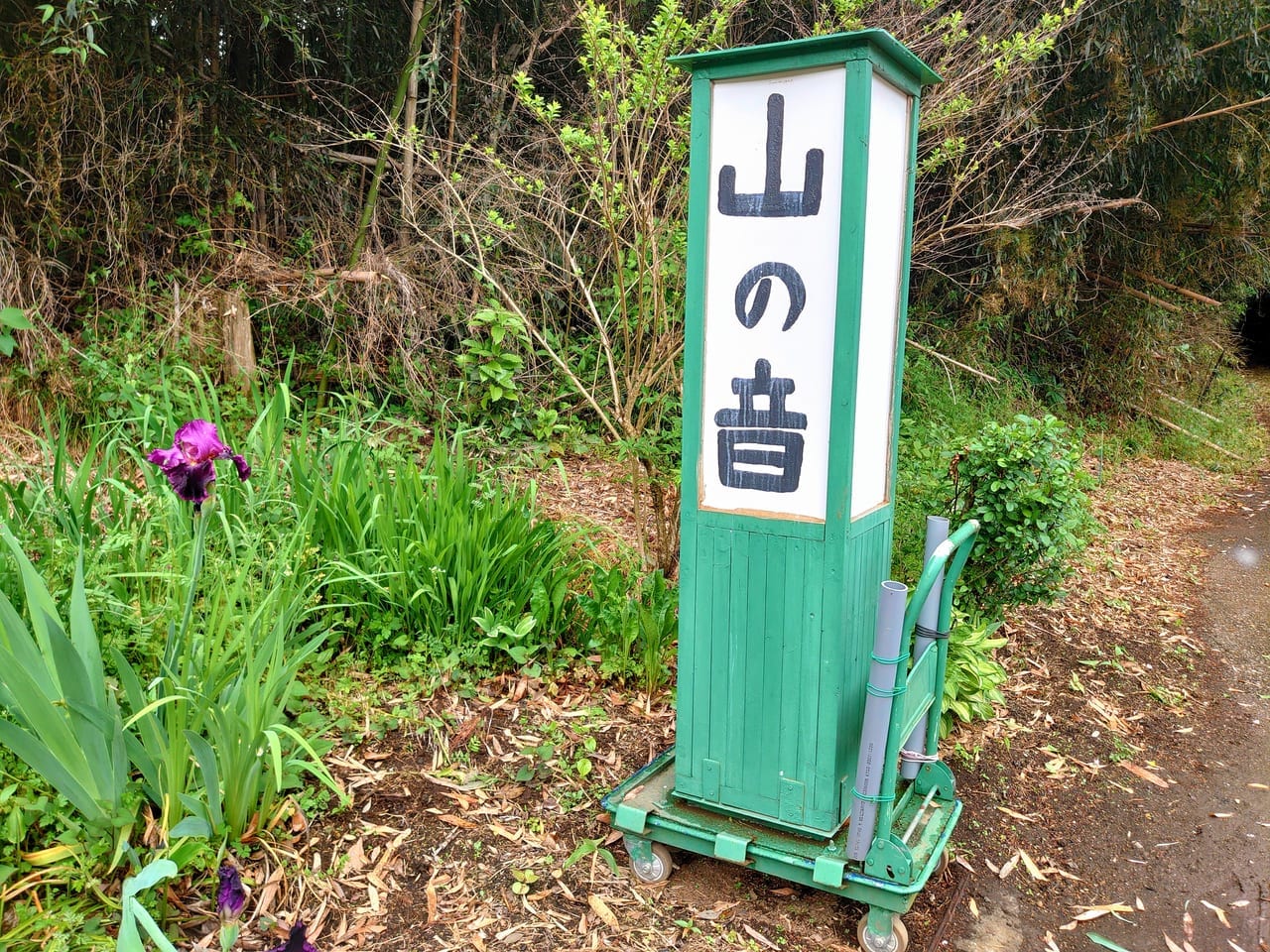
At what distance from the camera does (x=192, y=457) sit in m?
1.97

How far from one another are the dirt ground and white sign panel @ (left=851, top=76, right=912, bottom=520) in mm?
1194

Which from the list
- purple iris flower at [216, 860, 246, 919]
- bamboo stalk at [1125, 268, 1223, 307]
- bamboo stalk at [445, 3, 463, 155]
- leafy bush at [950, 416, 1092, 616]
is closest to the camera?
purple iris flower at [216, 860, 246, 919]

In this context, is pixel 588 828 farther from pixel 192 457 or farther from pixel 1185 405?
pixel 1185 405

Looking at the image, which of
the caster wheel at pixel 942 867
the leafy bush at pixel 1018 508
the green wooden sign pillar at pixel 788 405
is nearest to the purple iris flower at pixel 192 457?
the green wooden sign pillar at pixel 788 405

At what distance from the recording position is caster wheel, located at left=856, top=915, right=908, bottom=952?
2250mm

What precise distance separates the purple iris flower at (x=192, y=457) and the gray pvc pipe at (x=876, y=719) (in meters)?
1.57

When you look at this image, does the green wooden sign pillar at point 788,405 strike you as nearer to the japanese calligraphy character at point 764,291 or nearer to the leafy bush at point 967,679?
the japanese calligraphy character at point 764,291

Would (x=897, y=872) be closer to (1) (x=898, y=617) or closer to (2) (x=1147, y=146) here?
(1) (x=898, y=617)

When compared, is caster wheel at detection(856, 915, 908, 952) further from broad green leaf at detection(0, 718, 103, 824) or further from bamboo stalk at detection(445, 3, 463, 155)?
bamboo stalk at detection(445, 3, 463, 155)

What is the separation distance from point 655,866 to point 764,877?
0.33 m

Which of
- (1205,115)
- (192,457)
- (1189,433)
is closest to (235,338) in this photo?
(192,457)

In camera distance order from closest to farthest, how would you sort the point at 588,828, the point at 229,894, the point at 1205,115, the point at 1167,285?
the point at 229,894
the point at 588,828
the point at 1205,115
the point at 1167,285

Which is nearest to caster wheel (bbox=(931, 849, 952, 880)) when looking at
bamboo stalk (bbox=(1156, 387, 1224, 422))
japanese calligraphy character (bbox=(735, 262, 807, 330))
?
japanese calligraphy character (bbox=(735, 262, 807, 330))

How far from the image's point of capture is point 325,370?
18.8 ft
